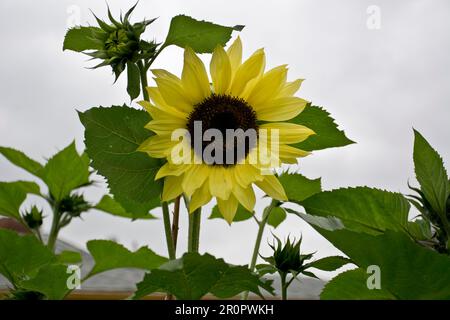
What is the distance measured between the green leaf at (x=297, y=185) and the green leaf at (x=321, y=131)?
200mm

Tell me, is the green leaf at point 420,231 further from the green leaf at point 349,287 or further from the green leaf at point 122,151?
the green leaf at point 122,151

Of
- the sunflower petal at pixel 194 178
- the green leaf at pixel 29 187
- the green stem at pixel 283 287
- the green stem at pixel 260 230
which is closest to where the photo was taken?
the sunflower petal at pixel 194 178

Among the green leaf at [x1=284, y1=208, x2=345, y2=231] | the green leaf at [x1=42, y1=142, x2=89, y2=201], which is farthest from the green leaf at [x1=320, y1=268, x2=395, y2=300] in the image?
the green leaf at [x1=42, y1=142, x2=89, y2=201]

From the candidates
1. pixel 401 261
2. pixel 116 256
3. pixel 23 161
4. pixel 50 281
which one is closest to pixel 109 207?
pixel 23 161

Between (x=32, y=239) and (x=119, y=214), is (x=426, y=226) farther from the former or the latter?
(x=119, y=214)

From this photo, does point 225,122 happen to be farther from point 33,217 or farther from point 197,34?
point 33,217

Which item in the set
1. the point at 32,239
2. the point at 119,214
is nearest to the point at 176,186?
the point at 32,239

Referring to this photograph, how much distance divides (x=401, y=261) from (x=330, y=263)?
17cm

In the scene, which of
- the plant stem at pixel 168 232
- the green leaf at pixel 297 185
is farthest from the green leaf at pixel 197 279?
the green leaf at pixel 297 185

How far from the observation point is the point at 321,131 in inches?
24.3

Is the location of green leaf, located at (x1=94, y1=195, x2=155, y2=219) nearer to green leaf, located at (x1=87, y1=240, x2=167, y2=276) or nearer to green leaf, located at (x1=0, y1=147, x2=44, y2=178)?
green leaf, located at (x1=0, y1=147, x2=44, y2=178)

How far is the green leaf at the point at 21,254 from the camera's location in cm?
81
